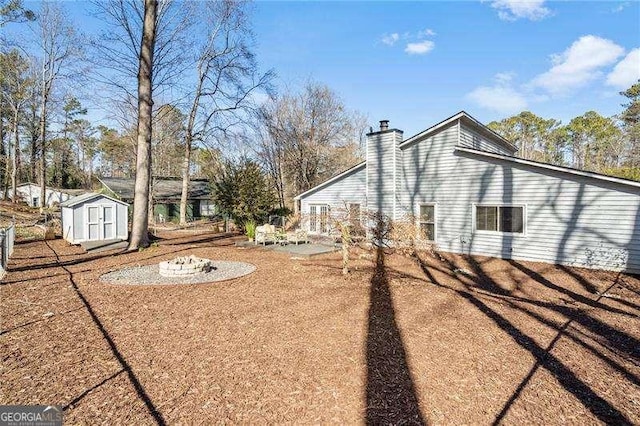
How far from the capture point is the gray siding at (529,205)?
32.8 feet

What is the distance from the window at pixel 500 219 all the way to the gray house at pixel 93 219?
612 inches

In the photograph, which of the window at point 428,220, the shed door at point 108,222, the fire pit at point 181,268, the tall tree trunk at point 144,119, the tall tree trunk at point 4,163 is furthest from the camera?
the tall tree trunk at point 4,163

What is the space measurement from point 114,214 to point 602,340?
17.5 metres

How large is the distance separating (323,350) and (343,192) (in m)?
12.6

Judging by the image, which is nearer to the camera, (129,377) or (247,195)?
(129,377)

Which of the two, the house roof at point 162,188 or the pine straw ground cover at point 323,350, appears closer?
the pine straw ground cover at point 323,350

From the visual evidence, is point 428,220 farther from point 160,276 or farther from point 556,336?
point 160,276

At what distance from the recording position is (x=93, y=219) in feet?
49.7

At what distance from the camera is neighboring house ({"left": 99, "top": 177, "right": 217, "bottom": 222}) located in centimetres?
3106

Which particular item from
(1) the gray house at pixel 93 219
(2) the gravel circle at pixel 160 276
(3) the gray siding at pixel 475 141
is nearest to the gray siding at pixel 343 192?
(3) the gray siding at pixel 475 141

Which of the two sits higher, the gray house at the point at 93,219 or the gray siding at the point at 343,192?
the gray siding at the point at 343,192

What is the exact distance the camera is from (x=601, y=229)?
1023cm
